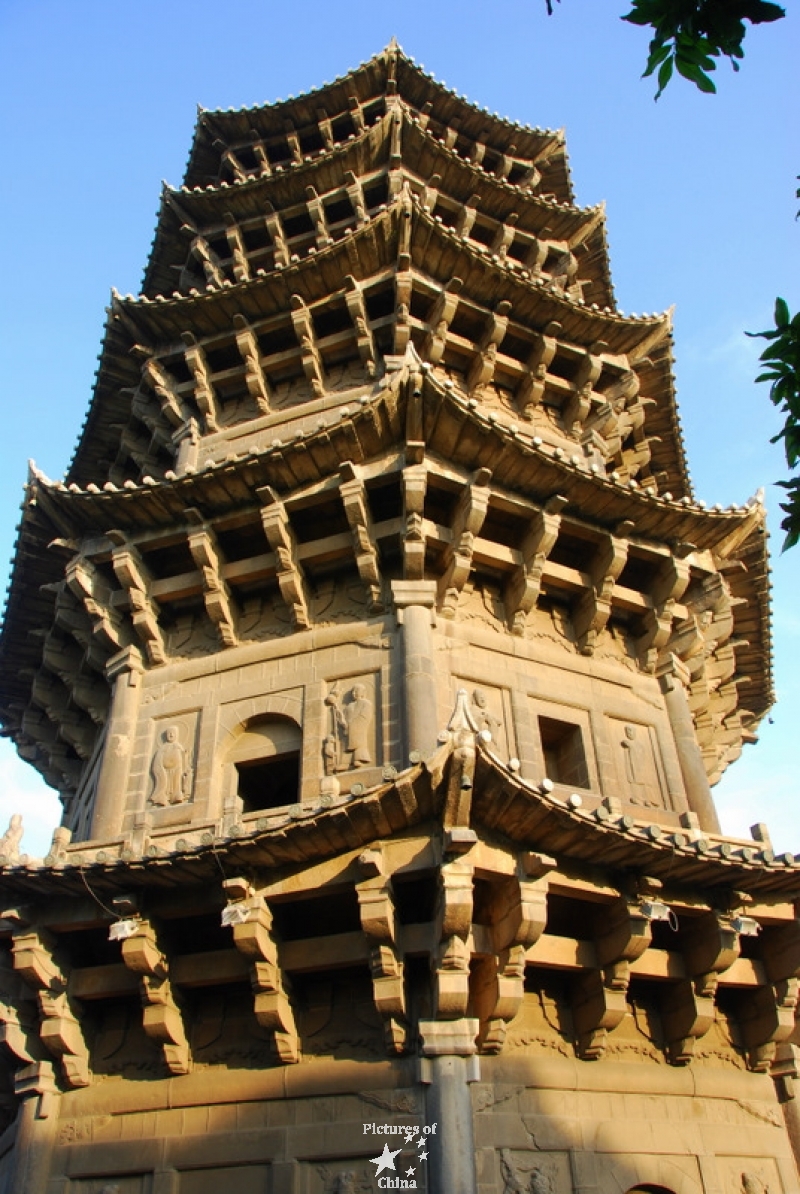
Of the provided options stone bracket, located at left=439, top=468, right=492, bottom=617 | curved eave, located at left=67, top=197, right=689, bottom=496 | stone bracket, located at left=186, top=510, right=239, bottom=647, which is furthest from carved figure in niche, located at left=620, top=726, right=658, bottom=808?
curved eave, located at left=67, top=197, right=689, bottom=496

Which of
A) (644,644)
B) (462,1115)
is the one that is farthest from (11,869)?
(644,644)

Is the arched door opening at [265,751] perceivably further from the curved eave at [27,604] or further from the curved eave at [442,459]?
the curved eave at [27,604]

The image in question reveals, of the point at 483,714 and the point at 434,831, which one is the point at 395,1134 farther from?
the point at 483,714

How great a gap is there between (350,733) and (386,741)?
553 millimetres

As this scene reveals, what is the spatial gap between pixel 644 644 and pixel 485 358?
21.4ft

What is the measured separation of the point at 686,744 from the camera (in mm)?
14586

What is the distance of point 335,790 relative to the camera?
31.7ft

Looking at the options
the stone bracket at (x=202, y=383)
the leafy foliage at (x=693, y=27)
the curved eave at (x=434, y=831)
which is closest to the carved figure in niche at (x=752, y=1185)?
the curved eave at (x=434, y=831)

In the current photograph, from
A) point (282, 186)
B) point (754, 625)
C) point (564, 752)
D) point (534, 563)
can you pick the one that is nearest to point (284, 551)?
point (534, 563)

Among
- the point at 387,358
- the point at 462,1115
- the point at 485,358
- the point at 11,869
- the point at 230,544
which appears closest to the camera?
the point at 462,1115

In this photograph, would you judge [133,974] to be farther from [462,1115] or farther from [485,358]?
[485,358]

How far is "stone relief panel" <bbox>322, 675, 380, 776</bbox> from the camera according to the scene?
485 inches

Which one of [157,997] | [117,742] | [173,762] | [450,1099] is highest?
[117,742]

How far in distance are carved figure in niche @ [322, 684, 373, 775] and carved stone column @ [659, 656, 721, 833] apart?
505cm
